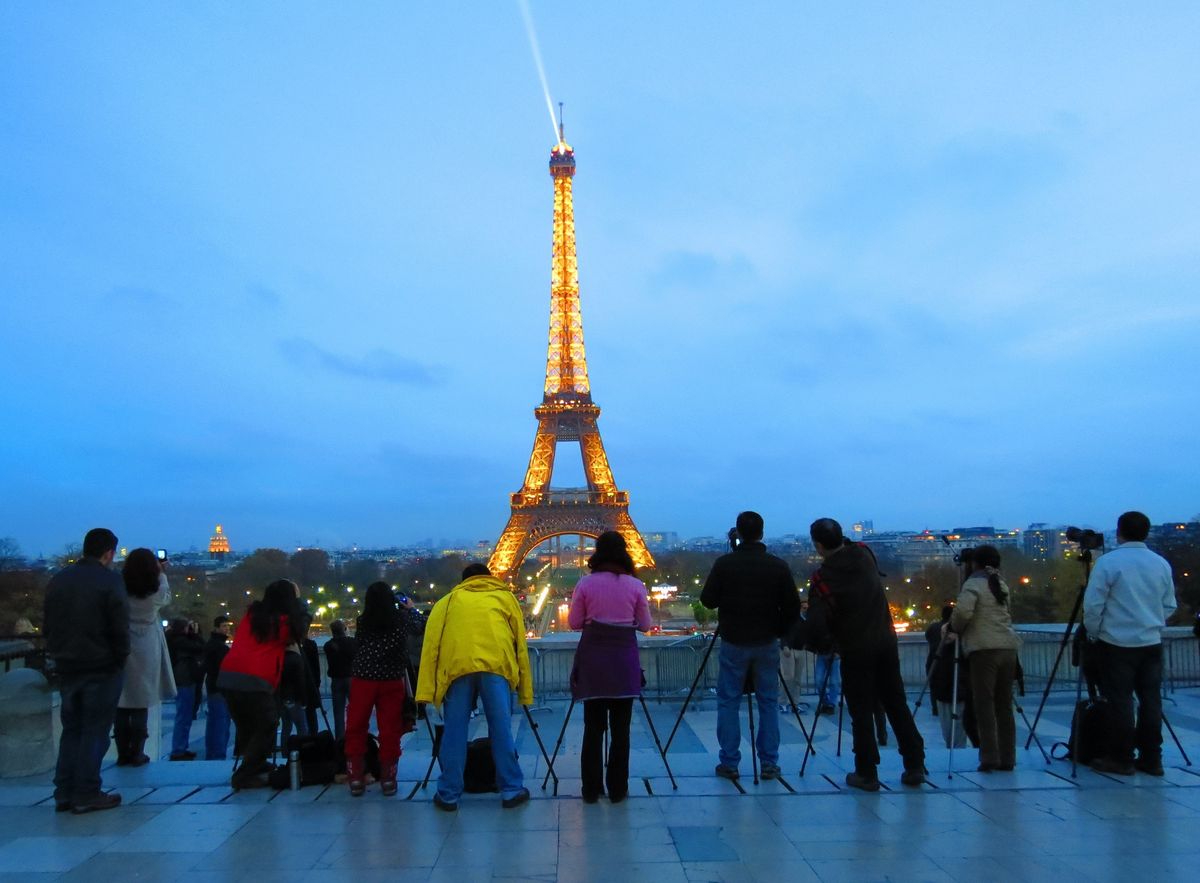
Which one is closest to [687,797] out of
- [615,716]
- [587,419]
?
[615,716]

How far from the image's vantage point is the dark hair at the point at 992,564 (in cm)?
635

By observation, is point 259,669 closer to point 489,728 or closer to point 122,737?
point 489,728

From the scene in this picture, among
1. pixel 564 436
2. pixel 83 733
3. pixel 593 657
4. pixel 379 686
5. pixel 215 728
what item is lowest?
pixel 215 728

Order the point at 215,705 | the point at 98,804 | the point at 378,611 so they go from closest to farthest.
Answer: the point at 98,804, the point at 378,611, the point at 215,705

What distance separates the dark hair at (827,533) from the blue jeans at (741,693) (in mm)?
752

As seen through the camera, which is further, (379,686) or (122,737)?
(122,737)

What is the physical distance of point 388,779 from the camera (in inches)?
241

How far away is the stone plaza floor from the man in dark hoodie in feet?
0.77

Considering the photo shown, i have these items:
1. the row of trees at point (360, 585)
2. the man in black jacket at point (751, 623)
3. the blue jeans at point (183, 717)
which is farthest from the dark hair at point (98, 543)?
the row of trees at point (360, 585)

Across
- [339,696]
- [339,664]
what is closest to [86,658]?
[339,664]

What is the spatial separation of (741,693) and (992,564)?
1.96 meters

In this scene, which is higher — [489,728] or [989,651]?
[989,651]

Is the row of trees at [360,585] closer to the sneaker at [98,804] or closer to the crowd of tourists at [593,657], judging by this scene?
the crowd of tourists at [593,657]

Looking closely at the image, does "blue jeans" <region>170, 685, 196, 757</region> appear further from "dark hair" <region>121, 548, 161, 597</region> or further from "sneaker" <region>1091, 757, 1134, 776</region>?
"sneaker" <region>1091, 757, 1134, 776</region>
